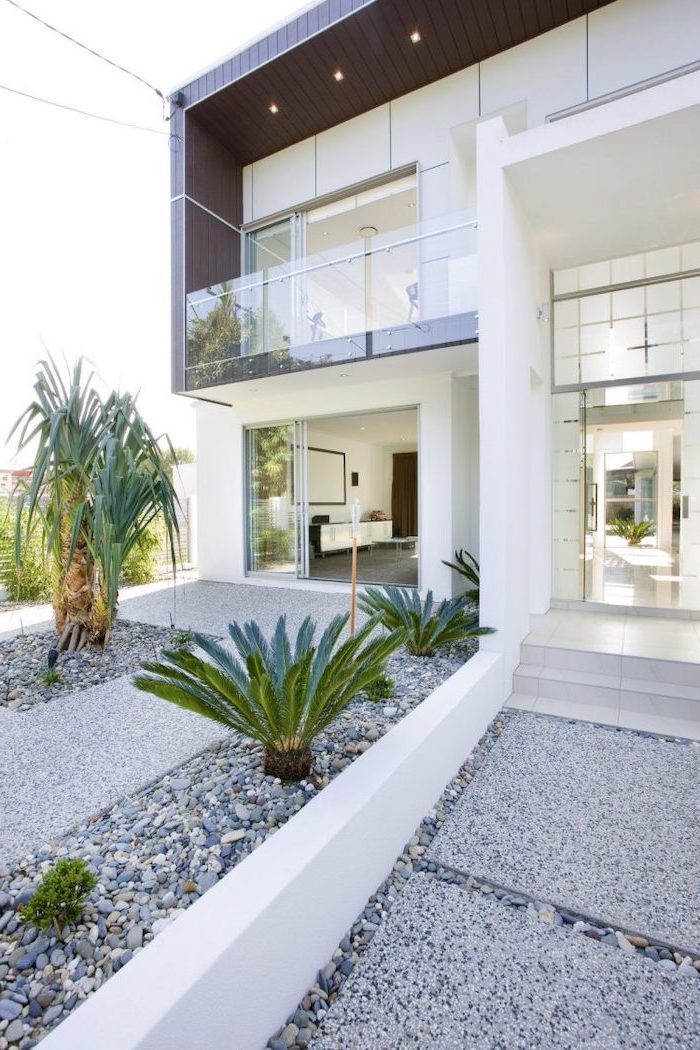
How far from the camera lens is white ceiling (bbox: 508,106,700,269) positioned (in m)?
3.60

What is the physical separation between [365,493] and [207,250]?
7656 mm

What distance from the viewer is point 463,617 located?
4.14m

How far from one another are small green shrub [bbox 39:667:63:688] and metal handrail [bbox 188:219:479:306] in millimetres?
5597

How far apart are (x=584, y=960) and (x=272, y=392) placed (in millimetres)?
7476

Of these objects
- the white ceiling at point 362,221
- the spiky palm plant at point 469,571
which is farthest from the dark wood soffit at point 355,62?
the spiky palm plant at point 469,571

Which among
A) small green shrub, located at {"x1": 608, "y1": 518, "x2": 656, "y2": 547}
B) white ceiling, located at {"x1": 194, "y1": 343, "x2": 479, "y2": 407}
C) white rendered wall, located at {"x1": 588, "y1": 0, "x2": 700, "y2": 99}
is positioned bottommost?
small green shrub, located at {"x1": 608, "y1": 518, "x2": 656, "y2": 547}

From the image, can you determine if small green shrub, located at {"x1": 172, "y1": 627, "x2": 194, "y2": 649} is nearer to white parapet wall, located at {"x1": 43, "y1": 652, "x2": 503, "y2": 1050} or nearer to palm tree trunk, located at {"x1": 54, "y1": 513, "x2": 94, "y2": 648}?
palm tree trunk, located at {"x1": 54, "y1": 513, "x2": 94, "y2": 648}

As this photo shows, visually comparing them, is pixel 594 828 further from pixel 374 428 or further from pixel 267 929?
pixel 374 428

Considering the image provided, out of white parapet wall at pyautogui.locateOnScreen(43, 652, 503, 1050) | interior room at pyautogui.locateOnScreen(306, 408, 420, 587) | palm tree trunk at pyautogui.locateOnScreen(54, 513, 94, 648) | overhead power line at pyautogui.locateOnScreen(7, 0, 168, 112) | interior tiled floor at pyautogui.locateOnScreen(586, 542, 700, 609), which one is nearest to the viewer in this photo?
white parapet wall at pyautogui.locateOnScreen(43, 652, 503, 1050)

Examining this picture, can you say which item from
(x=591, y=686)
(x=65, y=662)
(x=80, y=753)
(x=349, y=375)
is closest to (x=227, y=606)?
(x=65, y=662)

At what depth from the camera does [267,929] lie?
56.3 inches

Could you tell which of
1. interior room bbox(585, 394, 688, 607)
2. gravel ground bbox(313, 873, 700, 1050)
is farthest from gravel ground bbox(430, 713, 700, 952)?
interior room bbox(585, 394, 688, 607)

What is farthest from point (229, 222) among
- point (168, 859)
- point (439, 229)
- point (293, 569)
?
point (168, 859)

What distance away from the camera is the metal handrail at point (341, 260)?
20.1 ft
